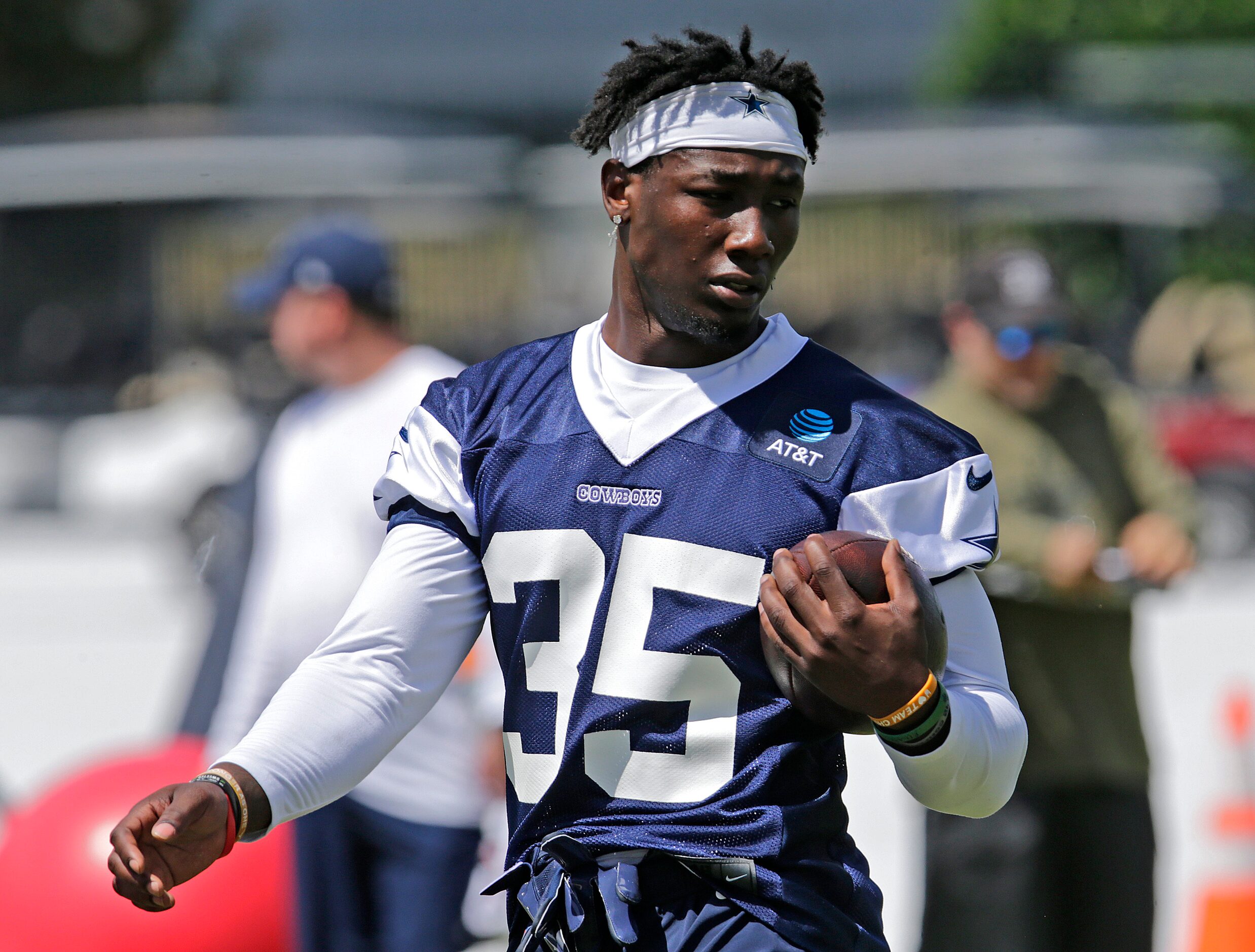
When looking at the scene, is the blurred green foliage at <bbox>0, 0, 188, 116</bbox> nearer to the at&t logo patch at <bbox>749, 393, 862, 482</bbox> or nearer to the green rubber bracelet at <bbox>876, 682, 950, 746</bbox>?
the at&t logo patch at <bbox>749, 393, 862, 482</bbox>

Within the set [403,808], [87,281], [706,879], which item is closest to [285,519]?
[403,808]

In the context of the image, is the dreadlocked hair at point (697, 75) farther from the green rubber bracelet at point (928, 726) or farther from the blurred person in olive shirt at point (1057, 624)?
the blurred person in olive shirt at point (1057, 624)

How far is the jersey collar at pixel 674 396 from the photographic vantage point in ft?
7.32

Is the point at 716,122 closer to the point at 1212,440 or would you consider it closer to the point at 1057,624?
the point at 1057,624

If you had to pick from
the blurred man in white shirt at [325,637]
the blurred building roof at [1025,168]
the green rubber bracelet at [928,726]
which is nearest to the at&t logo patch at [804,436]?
the green rubber bracelet at [928,726]

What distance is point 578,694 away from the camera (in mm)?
2191

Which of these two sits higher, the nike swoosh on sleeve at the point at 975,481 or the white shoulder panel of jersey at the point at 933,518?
the nike swoosh on sleeve at the point at 975,481

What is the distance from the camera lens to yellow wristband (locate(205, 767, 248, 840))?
2146mm

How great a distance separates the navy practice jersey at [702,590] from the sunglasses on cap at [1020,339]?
6.72 ft

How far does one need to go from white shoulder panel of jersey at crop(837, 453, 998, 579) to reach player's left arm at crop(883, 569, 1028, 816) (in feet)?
0.13

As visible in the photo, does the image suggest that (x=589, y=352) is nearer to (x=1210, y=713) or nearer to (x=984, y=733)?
(x=984, y=733)

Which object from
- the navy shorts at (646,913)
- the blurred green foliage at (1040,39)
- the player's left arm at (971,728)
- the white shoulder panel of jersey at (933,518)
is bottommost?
the navy shorts at (646,913)

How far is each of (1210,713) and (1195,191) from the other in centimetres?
1360

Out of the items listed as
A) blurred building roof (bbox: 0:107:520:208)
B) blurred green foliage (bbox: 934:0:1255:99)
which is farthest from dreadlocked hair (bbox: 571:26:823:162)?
blurred building roof (bbox: 0:107:520:208)
